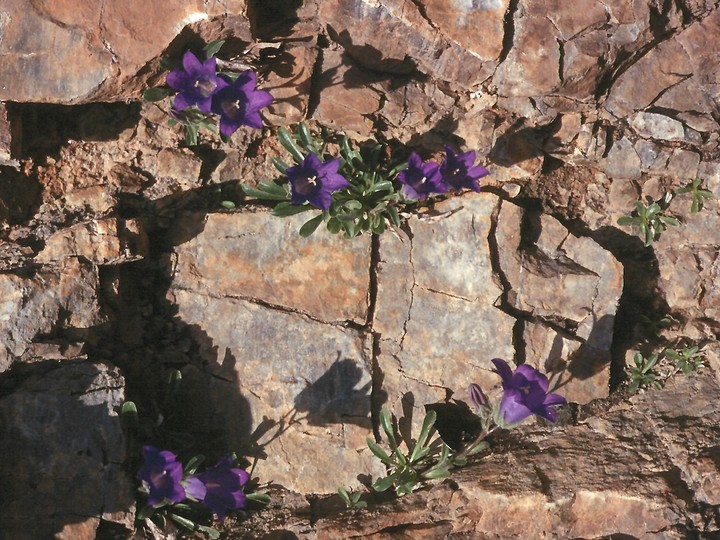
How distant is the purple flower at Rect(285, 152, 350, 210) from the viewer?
18.7 ft

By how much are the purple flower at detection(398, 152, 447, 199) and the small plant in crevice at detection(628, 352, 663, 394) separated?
2.39m

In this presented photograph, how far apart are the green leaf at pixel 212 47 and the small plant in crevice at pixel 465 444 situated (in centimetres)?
317

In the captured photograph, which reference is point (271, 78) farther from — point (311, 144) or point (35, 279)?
point (35, 279)

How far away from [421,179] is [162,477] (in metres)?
3.01

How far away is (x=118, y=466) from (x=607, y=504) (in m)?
3.69

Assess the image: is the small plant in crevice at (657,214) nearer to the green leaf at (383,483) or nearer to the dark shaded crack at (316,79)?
the dark shaded crack at (316,79)

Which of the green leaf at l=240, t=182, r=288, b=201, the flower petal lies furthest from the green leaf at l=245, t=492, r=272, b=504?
the green leaf at l=240, t=182, r=288, b=201

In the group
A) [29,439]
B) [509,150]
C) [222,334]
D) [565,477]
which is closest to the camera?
[29,439]

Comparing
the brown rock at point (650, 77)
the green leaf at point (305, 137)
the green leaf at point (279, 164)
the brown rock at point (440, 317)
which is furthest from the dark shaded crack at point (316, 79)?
the brown rock at point (650, 77)

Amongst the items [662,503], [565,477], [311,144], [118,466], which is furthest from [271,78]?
[662,503]

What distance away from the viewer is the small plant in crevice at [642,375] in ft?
21.6

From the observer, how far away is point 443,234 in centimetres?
641

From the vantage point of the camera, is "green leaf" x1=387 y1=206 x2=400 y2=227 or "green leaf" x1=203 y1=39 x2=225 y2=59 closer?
"green leaf" x1=203 y1=39 x2=225 y2=59

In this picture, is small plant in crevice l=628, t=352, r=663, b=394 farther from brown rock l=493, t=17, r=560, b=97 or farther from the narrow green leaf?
the narrow green leaf
